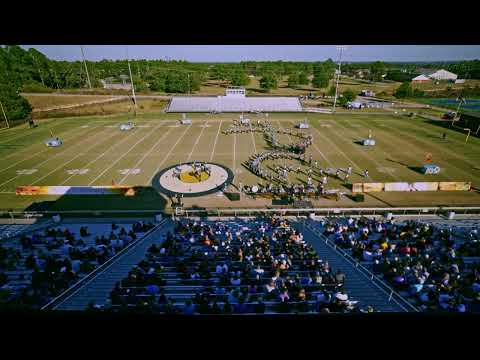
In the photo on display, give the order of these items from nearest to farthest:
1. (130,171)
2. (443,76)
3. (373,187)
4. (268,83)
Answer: (373,187) < (130,171) < (268,83) < (443,76)

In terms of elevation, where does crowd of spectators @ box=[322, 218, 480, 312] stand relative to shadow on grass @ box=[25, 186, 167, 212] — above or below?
above

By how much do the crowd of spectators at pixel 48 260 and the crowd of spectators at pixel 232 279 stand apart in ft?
7.69

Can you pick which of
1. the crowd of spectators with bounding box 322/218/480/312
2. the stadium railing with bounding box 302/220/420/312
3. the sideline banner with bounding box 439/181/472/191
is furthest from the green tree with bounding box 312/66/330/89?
the stadium railing with bounding box 302/220/420/312

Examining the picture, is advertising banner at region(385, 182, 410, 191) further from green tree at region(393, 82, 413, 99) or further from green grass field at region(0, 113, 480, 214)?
green tree at region(393, 82, 413, 99)

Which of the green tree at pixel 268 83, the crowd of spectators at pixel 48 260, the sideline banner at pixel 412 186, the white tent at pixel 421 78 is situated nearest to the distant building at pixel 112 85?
the green tree at pixel 268 83

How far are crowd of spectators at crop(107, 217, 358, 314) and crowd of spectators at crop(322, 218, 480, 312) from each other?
238cm

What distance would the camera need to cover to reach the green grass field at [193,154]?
22875 millimetres

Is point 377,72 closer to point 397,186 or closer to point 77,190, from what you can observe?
point 397,186

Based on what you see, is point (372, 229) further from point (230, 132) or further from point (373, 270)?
point (230, 132)

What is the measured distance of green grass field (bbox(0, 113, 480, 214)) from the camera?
22.9 meters

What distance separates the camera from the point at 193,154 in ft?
108

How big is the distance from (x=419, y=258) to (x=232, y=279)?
8.25m

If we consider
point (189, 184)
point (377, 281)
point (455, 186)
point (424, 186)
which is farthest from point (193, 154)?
point (455, 186)

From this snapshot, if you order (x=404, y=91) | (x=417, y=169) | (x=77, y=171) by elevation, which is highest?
(x=404, y=91)
